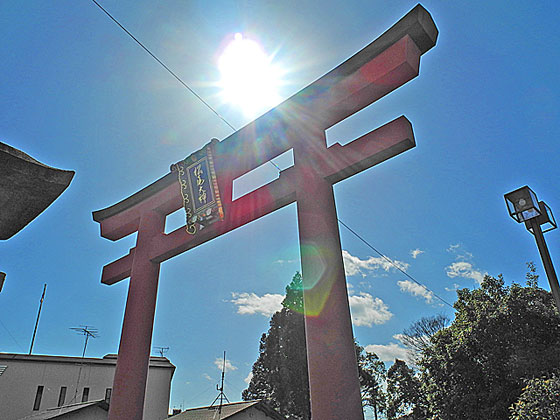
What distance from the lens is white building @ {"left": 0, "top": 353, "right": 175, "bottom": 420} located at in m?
15.4

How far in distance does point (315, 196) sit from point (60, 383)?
665 inches

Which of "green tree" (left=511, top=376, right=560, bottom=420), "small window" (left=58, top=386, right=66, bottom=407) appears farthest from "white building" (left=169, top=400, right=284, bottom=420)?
"green tree" (left=511, top=376, right=560, bottom=420)

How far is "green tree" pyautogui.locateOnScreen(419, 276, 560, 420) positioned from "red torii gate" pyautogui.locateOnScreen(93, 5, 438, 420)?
8026mm

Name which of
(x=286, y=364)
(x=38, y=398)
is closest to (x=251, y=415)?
(x=286, y=364)

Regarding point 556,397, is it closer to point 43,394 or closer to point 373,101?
point 373,101

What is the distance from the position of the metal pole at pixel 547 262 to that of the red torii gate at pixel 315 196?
1.84 metres

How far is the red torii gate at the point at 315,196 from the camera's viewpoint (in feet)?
11.9

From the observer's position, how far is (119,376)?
5.33 meters

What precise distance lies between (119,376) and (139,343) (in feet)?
1.54

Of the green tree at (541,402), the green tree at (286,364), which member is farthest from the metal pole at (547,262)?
the green tree at (286,364)

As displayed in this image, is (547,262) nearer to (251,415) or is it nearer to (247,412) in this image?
(247,412)

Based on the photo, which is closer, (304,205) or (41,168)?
(41,168)

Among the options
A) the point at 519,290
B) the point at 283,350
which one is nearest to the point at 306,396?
the point at 283,350

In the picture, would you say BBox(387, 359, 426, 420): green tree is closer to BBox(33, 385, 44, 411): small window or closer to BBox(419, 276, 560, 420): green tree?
BBox(419, 276, 560, 420): green tree
